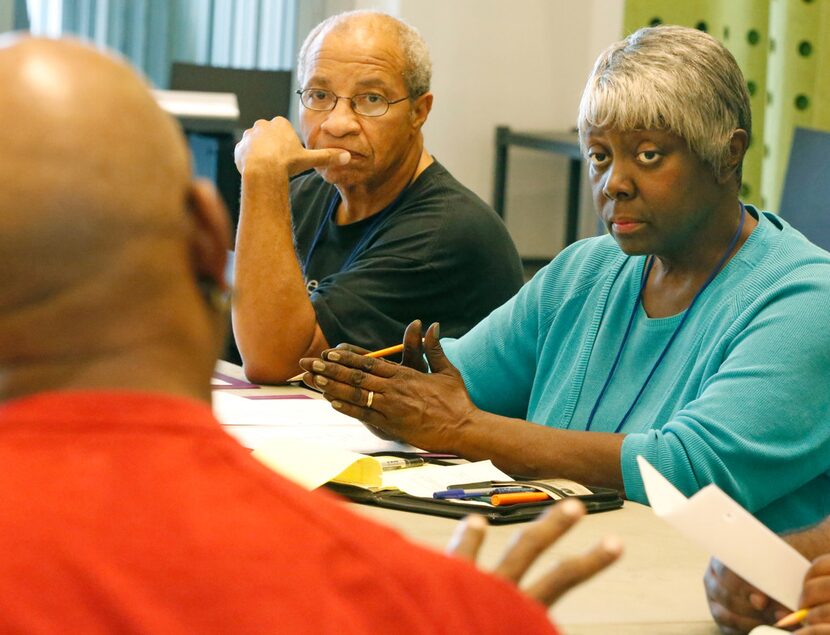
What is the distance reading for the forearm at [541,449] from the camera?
1.63 m

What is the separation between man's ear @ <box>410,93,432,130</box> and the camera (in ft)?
8.61

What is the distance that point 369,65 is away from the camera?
8.36ft

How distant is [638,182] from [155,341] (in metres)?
1.30

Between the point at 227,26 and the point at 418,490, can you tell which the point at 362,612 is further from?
the point at 227,26

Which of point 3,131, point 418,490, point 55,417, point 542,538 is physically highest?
point 3,131

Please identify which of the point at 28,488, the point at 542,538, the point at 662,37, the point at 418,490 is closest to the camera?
the point at 28,488

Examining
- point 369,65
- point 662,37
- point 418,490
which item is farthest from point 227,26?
point 418,490

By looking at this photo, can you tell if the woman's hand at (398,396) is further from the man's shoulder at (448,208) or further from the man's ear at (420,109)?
the man's ear at (420,109)

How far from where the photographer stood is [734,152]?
1.80 m

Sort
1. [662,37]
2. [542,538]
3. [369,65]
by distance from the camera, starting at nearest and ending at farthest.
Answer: [542,538]
[662,37]
[369,65]

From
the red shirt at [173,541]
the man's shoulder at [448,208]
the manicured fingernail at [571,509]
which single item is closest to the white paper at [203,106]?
the man's shoulder at [448,208]

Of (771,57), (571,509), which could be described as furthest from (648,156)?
(771,57)

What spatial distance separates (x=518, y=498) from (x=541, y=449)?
173 mm

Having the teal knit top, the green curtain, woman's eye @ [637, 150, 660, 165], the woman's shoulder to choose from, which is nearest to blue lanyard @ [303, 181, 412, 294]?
the teal knit top
